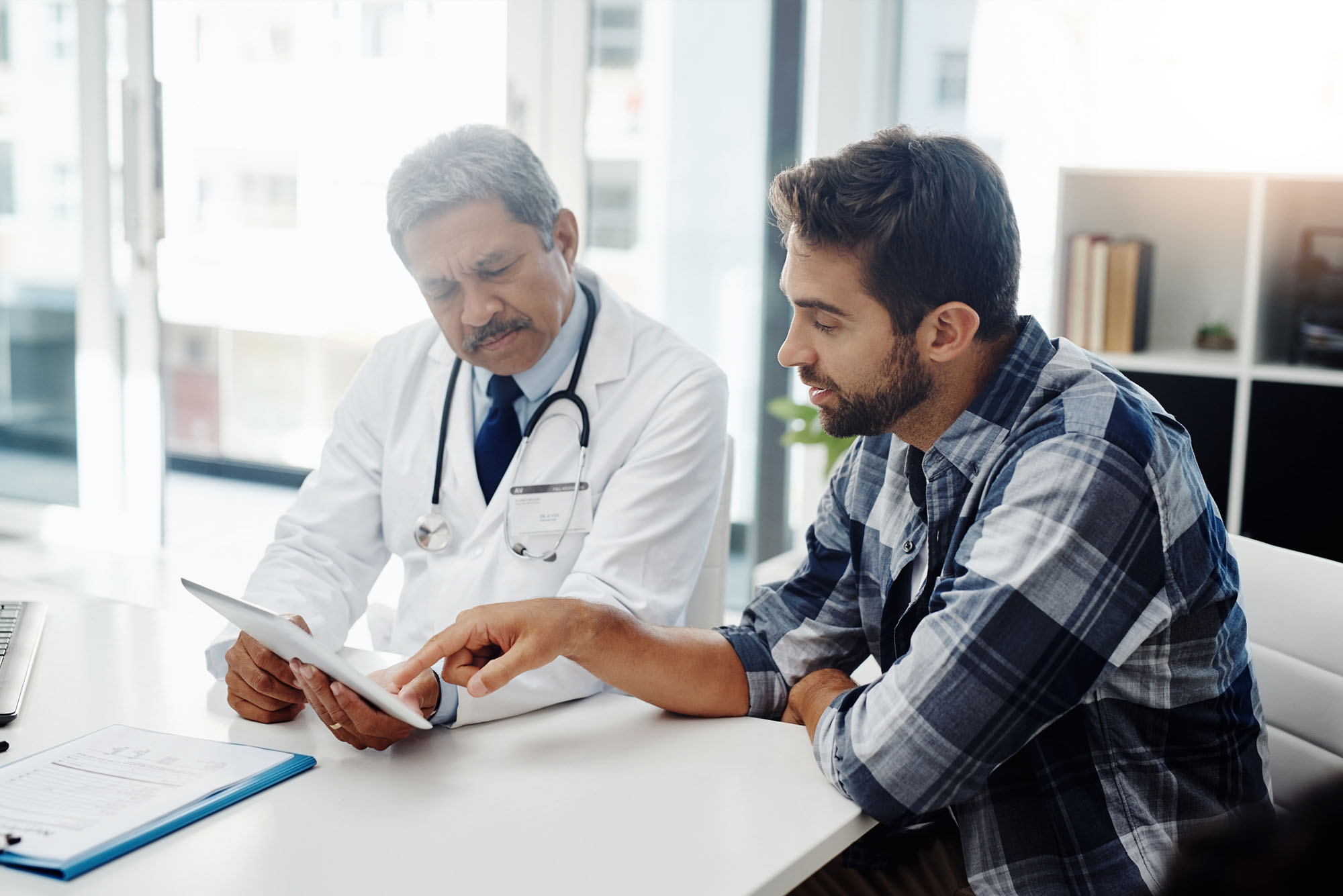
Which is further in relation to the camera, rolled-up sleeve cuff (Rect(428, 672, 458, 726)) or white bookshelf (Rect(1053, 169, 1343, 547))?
white bookshelf (Rect(1053, 169, 1343, 547))

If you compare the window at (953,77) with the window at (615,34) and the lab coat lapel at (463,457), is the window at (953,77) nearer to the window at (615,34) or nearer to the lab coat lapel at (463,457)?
the window at (615,34)

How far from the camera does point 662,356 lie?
176 centimetres

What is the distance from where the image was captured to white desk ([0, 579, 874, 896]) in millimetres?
937

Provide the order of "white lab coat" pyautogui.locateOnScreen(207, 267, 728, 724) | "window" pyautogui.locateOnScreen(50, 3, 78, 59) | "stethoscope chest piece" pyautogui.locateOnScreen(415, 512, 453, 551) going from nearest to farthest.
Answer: "white lab coat" pyautogui.locateOnScreen(207, 267, 728, 724) → "stethoscope chest piece" pyautogui.locateOnScreen(415, 512, 453, 551) → "window" pyautogui.locateOnScreen(50, 3, 78, 59)

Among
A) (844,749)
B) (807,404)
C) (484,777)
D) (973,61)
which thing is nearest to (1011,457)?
(844,749)

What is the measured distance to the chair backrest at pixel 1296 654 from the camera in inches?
47.8

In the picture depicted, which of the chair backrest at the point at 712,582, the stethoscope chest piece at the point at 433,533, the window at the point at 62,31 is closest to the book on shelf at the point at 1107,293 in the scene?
the chair backrest at the point at 712,582

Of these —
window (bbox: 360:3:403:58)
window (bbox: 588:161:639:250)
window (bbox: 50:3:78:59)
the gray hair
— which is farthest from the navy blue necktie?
window (bbox: 50:3:78:59)

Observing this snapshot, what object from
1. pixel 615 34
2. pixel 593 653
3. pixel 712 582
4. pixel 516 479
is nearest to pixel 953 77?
pixel 615 34

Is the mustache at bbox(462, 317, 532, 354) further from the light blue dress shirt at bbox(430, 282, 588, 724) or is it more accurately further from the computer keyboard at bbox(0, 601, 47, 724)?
the computer keyboard at bbox(0, 601, 47, 724)

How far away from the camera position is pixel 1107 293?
250cm

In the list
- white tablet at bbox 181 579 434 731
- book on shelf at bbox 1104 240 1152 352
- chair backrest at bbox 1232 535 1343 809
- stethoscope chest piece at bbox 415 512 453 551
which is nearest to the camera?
white tablet at bbox 181 579 434 731

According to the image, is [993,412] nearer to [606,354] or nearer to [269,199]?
[606,354]

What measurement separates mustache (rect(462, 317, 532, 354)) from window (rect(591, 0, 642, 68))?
180 cm
